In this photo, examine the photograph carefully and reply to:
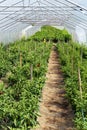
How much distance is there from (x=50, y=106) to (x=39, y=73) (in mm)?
2368

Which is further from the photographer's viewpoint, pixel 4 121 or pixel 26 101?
pixel 26 101

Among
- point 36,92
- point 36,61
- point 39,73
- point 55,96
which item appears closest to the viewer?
point 36,92

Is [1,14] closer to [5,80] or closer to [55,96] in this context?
[5,80]

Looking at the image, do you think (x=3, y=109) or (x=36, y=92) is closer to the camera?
(x=3, y=109)

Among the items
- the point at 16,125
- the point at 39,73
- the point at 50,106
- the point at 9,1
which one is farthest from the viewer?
the point at 9,1

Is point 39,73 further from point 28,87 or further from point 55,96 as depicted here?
point 28,87

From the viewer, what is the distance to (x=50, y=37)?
3650 centimetres

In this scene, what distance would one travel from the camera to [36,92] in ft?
28.5

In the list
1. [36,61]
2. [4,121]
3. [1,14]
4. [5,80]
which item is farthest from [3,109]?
[1,14]

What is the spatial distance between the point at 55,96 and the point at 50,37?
2646 centimetres

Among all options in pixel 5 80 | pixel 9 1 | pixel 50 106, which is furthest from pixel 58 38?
pixel 50 106

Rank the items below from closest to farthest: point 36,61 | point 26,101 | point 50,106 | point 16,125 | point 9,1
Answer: point 16,125 < point 26,101 < point 50,106 < point 36,61 < point 9,1

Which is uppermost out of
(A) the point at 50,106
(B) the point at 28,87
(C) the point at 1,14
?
(C) the point at 1,14

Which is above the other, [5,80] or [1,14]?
[1,14]
